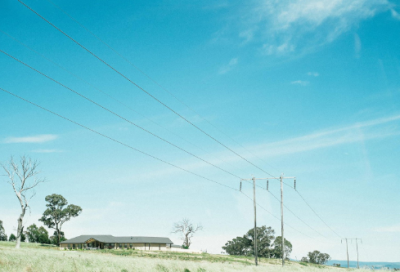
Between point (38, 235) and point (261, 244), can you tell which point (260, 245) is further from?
point (38, 235)

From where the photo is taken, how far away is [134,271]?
20.0 metres

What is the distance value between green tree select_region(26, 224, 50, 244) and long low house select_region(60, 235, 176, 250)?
40.9 ft

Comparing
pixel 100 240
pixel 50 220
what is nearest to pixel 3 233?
pixel 50 220

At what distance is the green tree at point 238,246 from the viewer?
5497 inches

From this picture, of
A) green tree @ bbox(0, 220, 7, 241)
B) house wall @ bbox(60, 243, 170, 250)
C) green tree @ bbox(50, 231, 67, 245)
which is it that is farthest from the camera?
green tree @ bbox(0, 220, 7, 241)

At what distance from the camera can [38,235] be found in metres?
129

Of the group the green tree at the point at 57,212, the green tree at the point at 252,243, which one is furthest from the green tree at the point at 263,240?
the green tree at the point at 57,212

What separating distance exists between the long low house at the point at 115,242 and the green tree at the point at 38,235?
40.9ft

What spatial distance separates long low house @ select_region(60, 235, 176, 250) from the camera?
4596 inches

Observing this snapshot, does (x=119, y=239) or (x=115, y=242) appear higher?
(x=119, y=239)

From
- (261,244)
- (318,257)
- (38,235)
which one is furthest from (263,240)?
(38,235)

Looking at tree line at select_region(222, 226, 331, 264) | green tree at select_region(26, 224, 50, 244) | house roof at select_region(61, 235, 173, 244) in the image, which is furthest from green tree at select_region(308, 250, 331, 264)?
green tree at select_region(26, 224, 50, 244)

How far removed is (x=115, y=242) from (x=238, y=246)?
52.8 m

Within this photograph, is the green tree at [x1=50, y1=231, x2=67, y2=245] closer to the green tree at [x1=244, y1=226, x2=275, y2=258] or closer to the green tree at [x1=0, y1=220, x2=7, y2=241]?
the green tree at [x1=0, y1=220, x2=7, y2=241]
